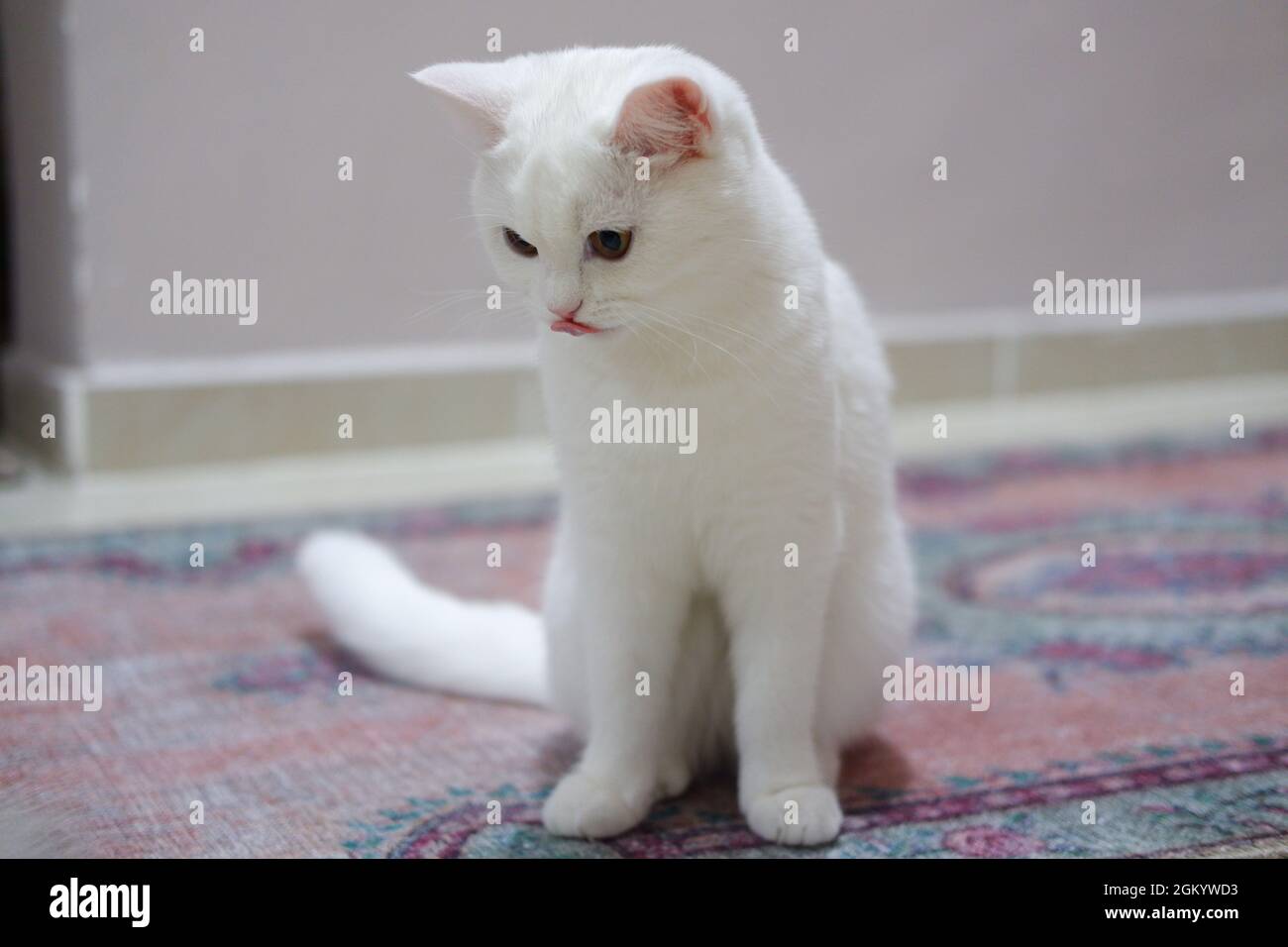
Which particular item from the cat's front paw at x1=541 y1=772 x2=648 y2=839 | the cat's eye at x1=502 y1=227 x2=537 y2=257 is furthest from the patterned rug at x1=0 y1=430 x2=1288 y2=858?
the cat's eye at x1=502 y1=227 x2=537 y2=257

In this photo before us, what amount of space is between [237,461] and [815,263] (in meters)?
1.84

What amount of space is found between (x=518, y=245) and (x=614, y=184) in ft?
0.41

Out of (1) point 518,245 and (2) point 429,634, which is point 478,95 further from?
(2) point 429,634

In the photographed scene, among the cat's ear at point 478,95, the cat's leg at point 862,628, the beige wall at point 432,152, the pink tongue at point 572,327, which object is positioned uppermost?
the beige wall at point 432,152

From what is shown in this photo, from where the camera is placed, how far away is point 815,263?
1472 millimetres

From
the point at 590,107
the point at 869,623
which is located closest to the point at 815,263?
the point at 590,107

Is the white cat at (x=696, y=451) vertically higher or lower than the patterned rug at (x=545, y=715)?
higher

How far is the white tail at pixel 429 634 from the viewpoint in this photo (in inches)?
74.6

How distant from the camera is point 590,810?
4.82 feet

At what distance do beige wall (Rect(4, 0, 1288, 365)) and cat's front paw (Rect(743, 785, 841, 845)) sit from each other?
1.03 meters
